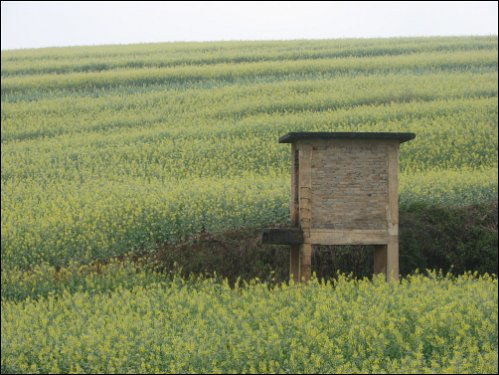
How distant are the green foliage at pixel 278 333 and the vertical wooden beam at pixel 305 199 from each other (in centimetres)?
66

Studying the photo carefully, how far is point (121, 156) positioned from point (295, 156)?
1029cm

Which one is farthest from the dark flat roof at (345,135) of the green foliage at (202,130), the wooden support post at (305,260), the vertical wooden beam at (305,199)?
the green foliage at (202,130)

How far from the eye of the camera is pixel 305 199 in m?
14.2

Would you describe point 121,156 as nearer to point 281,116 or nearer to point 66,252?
point 281,116

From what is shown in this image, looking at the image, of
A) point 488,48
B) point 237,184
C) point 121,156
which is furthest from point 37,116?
point 488,48

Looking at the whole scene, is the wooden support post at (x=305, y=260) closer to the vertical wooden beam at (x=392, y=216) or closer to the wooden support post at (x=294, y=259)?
the wooden support post at (x=294, y=259)

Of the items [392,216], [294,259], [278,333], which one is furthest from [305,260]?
[278,333]

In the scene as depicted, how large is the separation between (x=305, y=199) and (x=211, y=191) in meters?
5.33

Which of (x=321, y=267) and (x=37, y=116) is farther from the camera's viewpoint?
(x=37, y=116)

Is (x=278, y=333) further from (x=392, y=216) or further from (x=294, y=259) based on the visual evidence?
(x=294, y=259)

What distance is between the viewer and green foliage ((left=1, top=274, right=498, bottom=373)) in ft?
35.0

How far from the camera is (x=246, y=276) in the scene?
1653 cm

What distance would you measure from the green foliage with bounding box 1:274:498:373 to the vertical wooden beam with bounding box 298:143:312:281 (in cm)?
66

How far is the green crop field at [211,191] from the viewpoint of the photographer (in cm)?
1124
